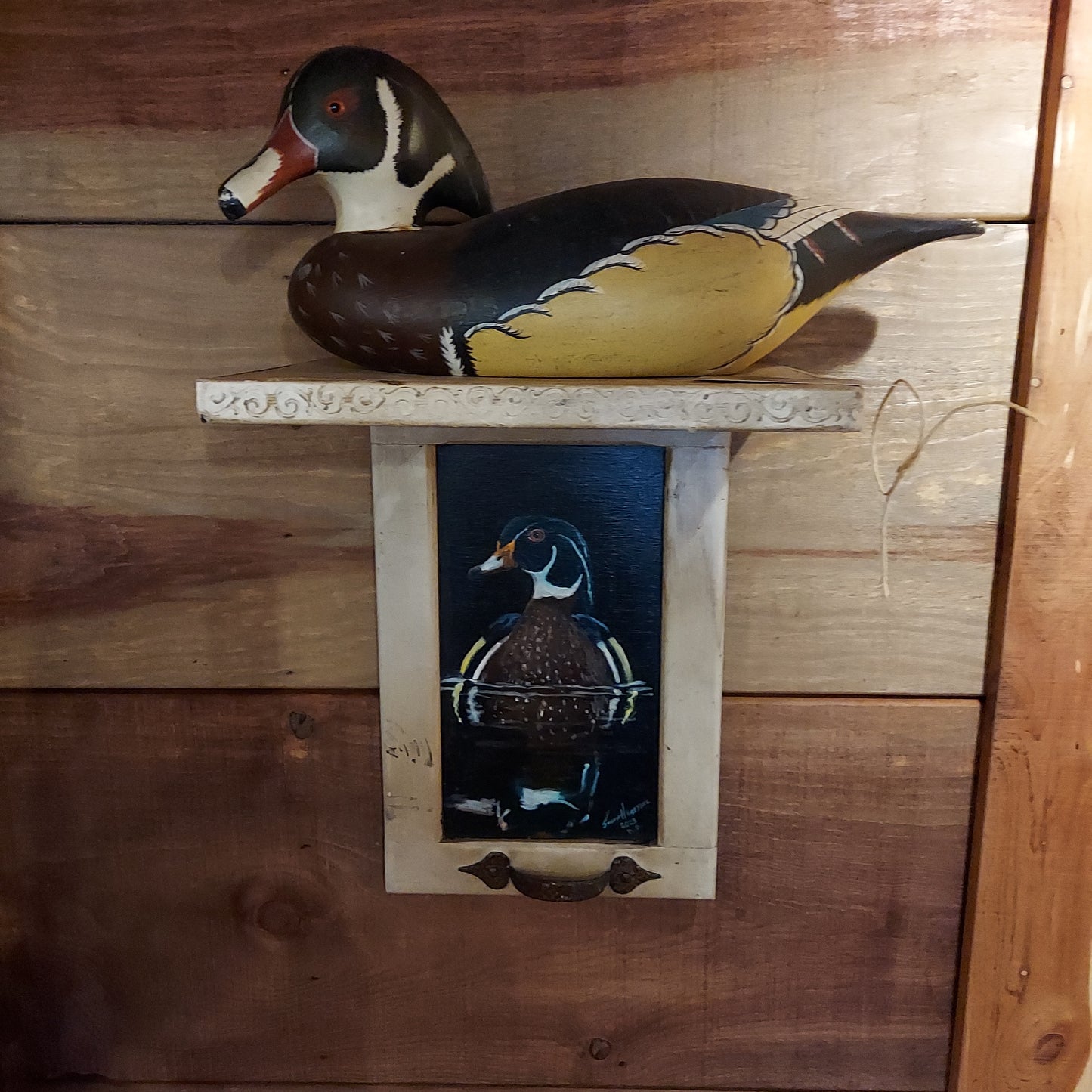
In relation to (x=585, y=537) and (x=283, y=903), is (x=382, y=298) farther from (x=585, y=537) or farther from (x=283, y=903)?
(x=283, y=903)

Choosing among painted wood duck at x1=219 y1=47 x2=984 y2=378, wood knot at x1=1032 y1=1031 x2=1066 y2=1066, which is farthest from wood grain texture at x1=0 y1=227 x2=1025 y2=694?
wood knot at x1=1032 y1=1031 x2=1066 y2=1066

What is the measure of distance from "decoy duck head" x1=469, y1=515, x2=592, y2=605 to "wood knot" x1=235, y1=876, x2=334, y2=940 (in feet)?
0.85

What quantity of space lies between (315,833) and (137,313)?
1.17 feet

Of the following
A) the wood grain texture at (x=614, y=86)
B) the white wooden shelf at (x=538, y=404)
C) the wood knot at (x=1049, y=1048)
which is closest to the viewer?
the white wooden shelf at (x=538, y=404)

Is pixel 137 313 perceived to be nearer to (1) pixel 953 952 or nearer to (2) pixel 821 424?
(2) pixel 821 424

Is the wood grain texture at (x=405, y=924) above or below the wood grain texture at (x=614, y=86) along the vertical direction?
below

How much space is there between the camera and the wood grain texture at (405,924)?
23.6 inches

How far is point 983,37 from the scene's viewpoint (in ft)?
1.67

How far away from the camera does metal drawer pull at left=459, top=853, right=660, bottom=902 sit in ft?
1.84

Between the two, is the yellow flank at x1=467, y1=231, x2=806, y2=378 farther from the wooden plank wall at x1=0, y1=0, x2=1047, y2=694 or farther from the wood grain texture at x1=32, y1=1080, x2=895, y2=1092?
the wood grain texture at x1=32, y1=1080, x2=895, y2=1092

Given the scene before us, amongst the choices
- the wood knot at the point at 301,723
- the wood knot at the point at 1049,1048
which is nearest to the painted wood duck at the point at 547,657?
the wood knot at the point at 301,723

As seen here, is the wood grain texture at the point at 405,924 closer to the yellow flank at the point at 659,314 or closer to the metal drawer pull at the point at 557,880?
the metal drawer pull at the point at 557,880

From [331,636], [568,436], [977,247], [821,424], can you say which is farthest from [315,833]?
[977,247]
